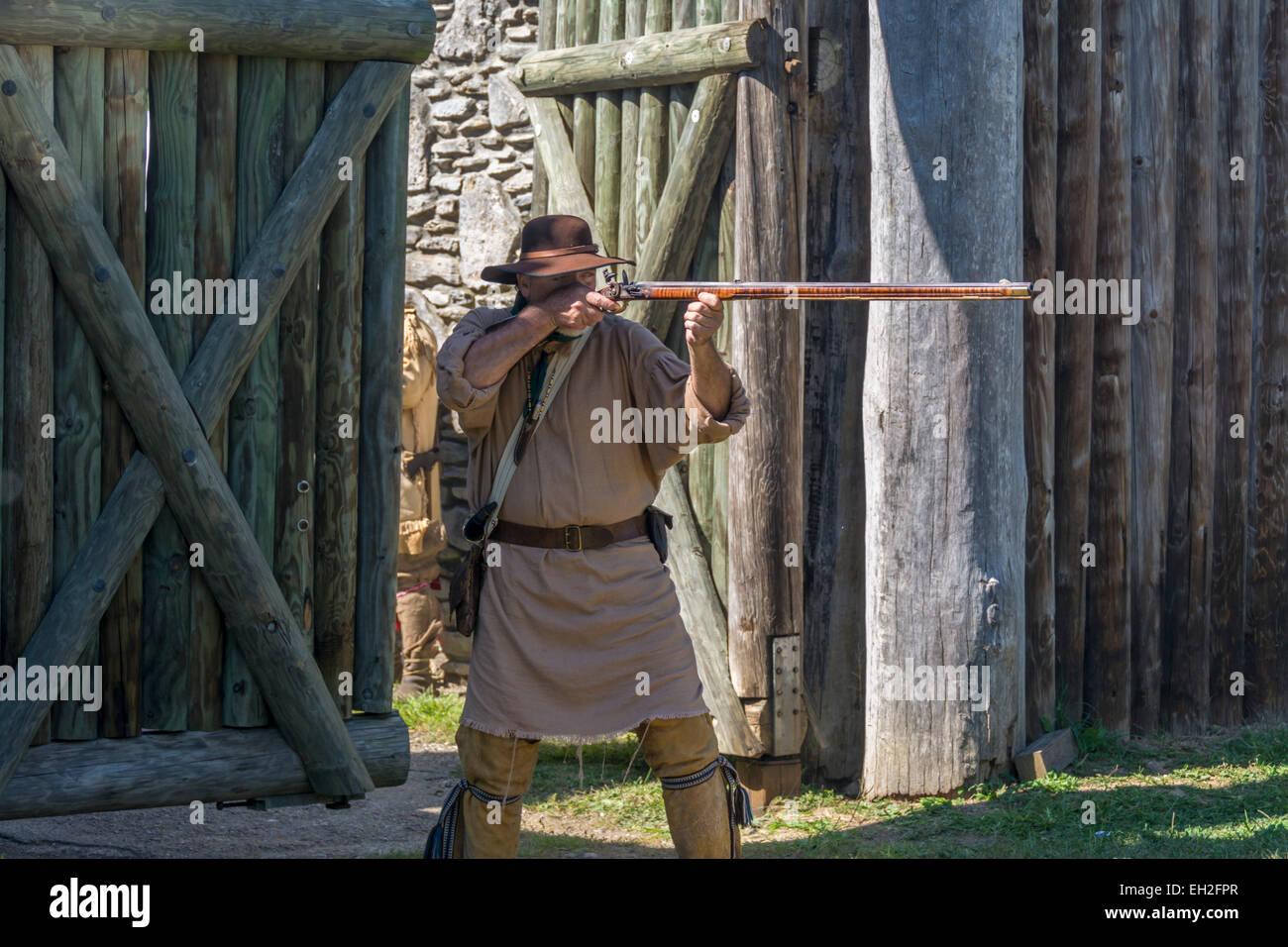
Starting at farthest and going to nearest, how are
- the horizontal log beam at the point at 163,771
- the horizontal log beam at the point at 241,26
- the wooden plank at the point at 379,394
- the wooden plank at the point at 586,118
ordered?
the wooden plank at the point at 586,118
the wooden plank at the point at 379,394
the horizontal log beam at the point at 163,771
the horizontal log beam at the point at 241,26

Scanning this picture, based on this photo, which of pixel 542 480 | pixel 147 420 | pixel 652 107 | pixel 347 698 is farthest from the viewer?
pixel 652 107

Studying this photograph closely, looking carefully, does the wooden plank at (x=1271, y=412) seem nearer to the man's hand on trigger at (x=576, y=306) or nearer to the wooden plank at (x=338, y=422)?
the man's hand on trigger at (x=576, y=306)

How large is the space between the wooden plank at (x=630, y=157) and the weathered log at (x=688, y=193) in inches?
8.5

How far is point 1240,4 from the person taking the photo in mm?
7363

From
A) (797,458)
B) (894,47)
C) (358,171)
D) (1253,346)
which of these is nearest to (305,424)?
(358,171)

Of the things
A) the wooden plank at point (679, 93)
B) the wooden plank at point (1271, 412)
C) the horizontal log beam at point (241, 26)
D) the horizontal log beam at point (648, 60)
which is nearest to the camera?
the horizontal log beam at point (241, 26)

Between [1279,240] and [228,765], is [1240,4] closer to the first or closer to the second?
[1279,240]

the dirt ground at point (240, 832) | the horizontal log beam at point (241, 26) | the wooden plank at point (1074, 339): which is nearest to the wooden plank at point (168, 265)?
the horizontal log beam at point (241, 26)

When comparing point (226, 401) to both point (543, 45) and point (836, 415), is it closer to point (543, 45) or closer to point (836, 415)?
point (836, 415)

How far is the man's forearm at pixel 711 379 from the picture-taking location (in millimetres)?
4445

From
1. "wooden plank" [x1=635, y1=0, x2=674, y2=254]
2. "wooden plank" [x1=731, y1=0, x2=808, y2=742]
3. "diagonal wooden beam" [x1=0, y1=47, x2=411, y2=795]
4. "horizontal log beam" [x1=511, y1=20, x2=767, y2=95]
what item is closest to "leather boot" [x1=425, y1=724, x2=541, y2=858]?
"diagonal wooden beam" [x1=0, y1=47, x2=411, y2=795]

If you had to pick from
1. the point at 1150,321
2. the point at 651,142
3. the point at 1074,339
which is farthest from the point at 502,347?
the point at 1150,321

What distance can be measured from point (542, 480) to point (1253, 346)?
14.5 feet

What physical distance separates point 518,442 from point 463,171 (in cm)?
467
